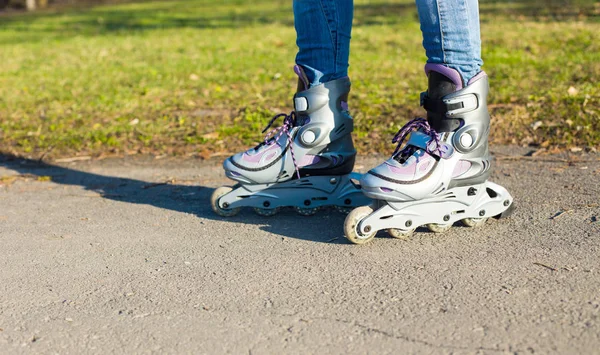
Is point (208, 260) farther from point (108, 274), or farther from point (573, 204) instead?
point (573, 204)

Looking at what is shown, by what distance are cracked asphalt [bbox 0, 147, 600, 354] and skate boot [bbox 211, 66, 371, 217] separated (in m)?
0.07

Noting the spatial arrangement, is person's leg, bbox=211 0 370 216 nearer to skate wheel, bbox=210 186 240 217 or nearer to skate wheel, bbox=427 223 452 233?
skate wheel, bbox=210 186 240 217

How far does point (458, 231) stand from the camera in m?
3.03

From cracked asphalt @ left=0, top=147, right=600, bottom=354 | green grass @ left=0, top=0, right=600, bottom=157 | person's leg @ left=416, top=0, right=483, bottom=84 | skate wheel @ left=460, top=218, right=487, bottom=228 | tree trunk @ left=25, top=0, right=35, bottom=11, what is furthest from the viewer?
tree trunk @ left=25, top=0, right=35, bottom=11

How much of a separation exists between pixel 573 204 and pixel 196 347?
187 cm

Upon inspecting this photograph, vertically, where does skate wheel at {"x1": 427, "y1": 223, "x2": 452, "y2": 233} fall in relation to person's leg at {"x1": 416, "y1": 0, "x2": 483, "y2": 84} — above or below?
below

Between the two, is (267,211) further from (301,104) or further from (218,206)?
(301,104)

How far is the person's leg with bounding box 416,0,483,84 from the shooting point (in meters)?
2.84

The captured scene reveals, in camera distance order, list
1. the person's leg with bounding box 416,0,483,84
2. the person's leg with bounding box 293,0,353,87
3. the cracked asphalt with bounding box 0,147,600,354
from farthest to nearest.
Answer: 1. the person's leg with bounding box 293,0,353,87
2. the person's leg with bounding box 416,0,483,84
3. the cracked asphalt with bounding box 0,147,600,354

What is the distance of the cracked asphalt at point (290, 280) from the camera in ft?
7.07

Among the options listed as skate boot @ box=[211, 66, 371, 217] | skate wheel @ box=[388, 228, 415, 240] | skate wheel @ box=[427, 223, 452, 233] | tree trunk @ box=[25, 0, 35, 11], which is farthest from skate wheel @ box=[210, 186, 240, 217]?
tree trunk @ box=[25, 0, 35, 11]

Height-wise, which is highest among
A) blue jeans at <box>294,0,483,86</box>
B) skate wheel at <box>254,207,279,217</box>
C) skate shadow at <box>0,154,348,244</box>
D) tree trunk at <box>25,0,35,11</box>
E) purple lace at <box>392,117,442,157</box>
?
blue jeans at <box>294,0,483,86</box>

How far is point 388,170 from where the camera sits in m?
2.93

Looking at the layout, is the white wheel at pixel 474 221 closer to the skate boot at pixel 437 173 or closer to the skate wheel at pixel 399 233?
the skate boot at pixel 437 173
